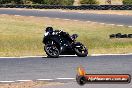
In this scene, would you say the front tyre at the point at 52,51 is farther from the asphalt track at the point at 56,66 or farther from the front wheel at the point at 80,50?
the front wheel at the point at 80,50

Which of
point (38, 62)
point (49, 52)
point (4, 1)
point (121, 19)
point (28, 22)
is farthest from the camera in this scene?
point (4, 1)

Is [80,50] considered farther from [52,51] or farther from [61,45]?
[52,51]

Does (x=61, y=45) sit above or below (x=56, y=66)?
above

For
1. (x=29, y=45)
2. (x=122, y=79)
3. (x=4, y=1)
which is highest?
(x=122, y=79)

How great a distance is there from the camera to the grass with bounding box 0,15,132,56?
22902 millimetres

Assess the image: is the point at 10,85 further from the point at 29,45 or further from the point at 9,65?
the point at 29,45

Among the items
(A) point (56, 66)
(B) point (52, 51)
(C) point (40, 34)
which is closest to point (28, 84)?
(A) point (56, 66)

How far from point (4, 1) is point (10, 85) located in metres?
60.3

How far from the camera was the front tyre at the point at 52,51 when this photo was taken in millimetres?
17641

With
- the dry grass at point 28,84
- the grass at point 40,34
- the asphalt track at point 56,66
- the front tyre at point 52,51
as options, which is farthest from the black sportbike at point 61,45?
the dry grass at point 28,84

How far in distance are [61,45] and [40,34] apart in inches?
537

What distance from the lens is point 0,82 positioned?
12.6 meters

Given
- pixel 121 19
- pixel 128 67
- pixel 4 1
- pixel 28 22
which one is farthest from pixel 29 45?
pixel 4 1

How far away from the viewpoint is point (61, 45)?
18.0 metres
